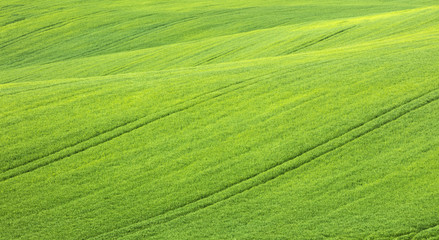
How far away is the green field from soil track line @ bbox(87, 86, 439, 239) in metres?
0.03

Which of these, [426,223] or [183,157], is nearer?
[426,223]

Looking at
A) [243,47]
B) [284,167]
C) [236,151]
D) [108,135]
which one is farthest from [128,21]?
[284,167]

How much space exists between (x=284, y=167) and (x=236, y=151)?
122cm

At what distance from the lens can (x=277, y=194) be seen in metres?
8.20

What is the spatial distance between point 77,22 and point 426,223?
27.3 m

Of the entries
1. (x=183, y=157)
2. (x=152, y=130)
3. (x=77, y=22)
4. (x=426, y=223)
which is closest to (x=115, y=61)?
(x=77, y=22)

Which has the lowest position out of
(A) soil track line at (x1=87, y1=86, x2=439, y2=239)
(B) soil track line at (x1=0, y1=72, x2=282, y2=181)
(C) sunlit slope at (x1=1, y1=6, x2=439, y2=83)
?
(A) soil track line at (x1=87, y1=86, x2=439, y2=239)

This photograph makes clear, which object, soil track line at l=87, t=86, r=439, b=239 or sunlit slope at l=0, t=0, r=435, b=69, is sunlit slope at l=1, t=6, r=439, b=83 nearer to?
sunlit slope at l=0, t=0, r=435, b=69

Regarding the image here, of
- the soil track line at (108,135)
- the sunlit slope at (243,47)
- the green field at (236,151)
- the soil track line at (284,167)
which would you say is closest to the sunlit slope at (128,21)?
the sunlit slope at (243,47)

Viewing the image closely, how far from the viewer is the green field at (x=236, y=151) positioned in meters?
7.68

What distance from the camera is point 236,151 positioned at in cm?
962

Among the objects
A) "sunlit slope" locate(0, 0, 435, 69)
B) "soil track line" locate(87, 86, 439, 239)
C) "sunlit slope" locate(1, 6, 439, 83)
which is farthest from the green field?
"sunlit slope" locate(0, 0, 435, 69)

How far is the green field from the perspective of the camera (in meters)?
7.68

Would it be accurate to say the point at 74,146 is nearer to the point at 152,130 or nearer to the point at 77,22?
the point at 152,130
